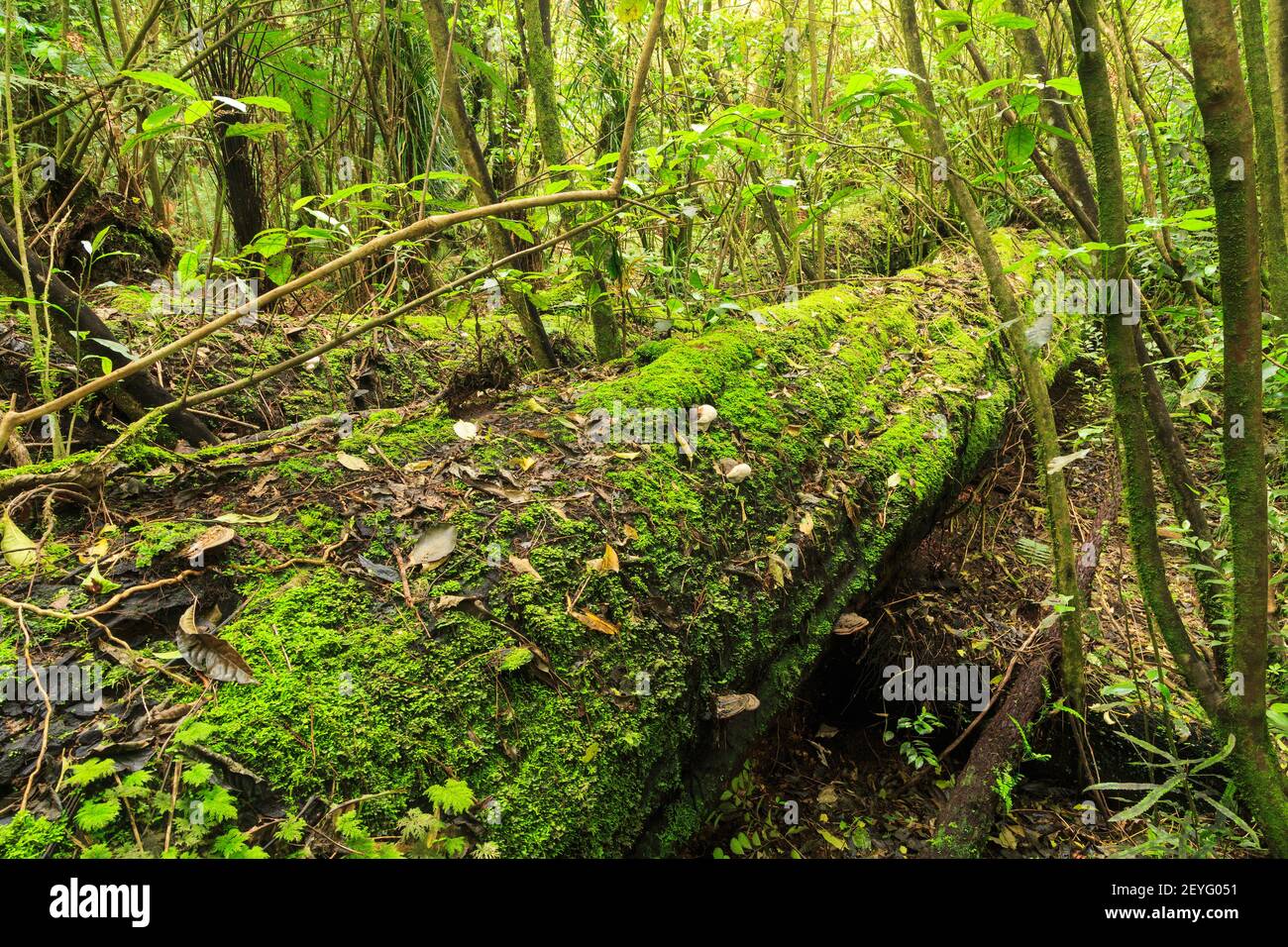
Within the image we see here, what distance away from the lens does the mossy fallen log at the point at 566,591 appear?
1387 mm

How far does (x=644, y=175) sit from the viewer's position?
9.96 ft

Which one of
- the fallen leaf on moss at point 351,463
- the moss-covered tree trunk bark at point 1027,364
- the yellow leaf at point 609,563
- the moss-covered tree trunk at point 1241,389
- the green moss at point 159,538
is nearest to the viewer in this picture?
the moss-covered tree trunk at point 1241,389

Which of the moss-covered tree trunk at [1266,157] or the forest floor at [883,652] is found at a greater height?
the moss-covered tree trunk at [1266,157]

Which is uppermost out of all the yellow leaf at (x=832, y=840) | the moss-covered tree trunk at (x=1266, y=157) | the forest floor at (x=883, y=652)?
the moss-covered tree trunk at (x=1266, y=157)

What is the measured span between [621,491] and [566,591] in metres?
0.46

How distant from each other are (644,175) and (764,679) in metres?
2.22

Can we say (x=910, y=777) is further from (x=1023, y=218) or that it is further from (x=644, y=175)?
(x=1023, y=218)

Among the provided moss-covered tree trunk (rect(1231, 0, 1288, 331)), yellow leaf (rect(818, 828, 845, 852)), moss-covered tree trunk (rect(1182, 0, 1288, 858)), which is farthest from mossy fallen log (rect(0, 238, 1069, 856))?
moss-covered tree trunk (rect(1231, 0, 1288, 331))

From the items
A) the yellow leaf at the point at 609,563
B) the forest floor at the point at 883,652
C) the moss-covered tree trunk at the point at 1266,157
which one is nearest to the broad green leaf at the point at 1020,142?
the moss-covered tree trunk at the point at 1266,157

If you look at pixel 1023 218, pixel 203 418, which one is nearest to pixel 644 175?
pixel 203 418

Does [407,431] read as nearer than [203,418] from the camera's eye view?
Yes

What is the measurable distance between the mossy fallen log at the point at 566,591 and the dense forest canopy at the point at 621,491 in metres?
0.01

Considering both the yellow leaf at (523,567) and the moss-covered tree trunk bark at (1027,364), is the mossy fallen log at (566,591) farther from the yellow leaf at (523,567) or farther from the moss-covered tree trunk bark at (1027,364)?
the moss-covered tree trunk bark at (1027,364)

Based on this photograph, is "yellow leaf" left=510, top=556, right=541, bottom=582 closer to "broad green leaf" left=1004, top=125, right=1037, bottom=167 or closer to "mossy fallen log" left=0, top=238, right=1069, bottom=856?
"mossy fallen log" left=0, top=238, right=1069, bottom=856
